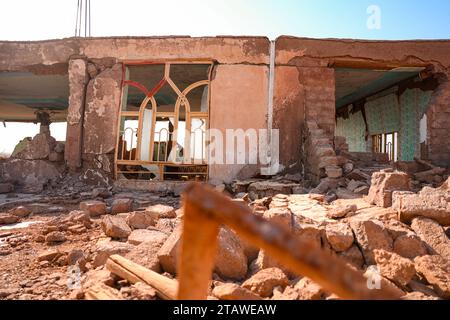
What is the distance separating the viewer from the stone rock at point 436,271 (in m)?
1.94

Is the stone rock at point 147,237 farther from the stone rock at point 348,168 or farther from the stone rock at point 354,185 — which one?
the stone rock at point 348,168

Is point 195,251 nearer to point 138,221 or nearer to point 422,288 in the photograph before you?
point 422,288

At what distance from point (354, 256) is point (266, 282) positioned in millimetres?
876

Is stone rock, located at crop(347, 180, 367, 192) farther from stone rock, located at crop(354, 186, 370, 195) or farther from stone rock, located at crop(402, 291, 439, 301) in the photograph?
stone rock, located at crop(402, 291, 439, 301)

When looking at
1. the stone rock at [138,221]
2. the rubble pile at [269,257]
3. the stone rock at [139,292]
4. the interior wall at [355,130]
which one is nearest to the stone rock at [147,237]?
the rubble pile at [269,257]

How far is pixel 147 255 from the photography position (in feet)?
7.94

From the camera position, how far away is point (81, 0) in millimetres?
11234

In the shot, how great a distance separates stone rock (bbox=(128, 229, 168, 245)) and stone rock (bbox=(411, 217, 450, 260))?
232cm

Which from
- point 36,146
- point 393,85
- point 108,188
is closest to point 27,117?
point 36,146

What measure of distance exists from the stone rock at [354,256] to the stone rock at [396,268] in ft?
0.70

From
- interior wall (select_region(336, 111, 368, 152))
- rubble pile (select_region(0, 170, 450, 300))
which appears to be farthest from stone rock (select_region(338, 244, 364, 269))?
interior wall (select_region(336, 111, 368, 152))

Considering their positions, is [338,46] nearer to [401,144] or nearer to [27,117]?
[401,144]

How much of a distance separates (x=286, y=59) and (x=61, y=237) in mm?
5815

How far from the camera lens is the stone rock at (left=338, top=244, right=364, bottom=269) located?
2398mm
